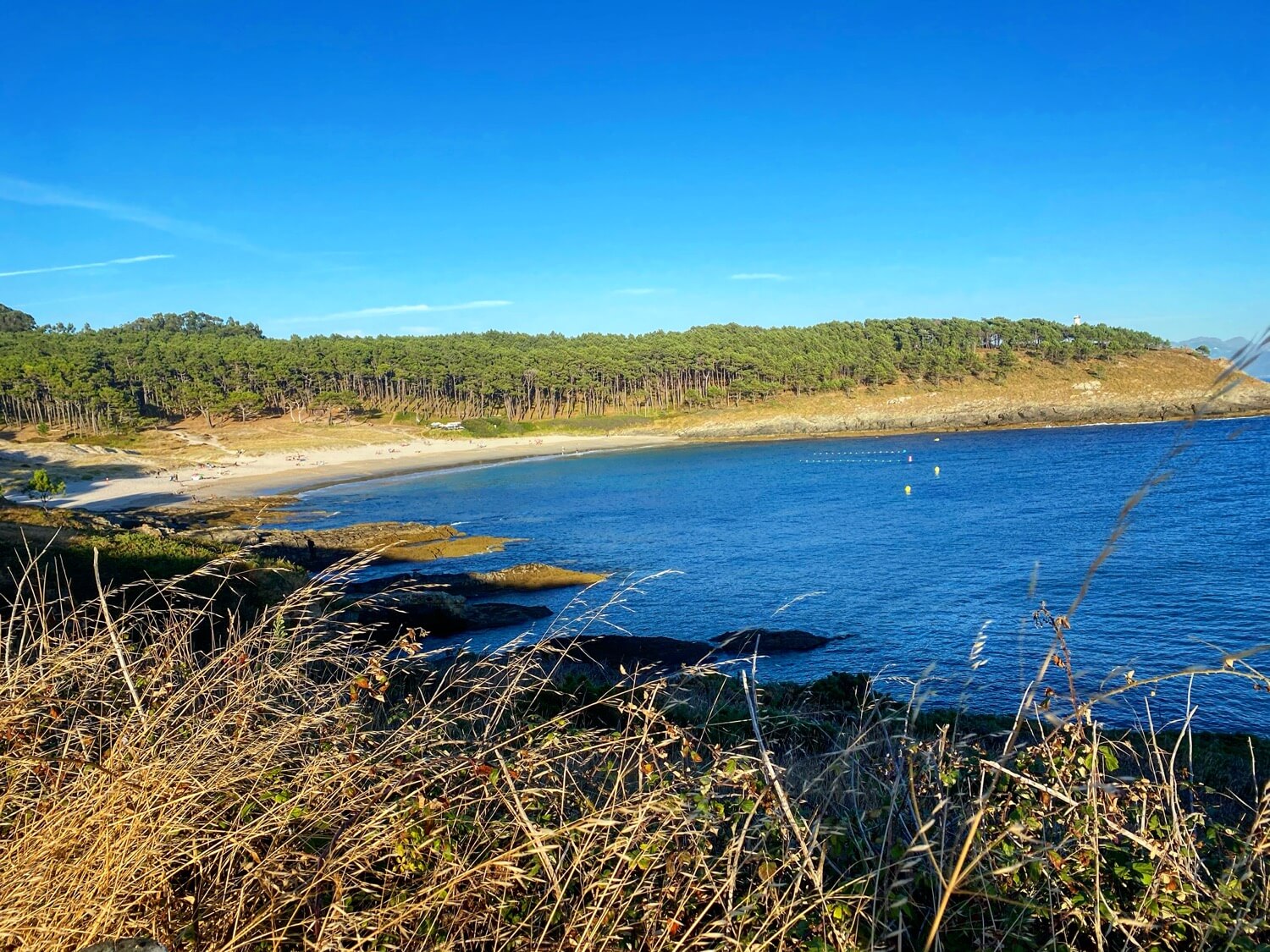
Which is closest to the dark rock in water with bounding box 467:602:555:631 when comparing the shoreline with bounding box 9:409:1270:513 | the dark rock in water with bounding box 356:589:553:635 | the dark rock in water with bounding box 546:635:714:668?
the dark rock in water with bounding box 356:589:553:635

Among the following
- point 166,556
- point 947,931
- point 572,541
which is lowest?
point 572,541

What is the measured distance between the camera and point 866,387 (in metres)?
138

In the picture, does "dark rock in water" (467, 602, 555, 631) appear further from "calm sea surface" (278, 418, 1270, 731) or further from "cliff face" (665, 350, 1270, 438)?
"cliff face" (665, 350, 1270, 438)

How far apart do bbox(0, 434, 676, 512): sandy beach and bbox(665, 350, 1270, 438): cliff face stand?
663 inches

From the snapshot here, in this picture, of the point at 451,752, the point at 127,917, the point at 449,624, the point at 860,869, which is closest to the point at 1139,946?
the point at 860,869

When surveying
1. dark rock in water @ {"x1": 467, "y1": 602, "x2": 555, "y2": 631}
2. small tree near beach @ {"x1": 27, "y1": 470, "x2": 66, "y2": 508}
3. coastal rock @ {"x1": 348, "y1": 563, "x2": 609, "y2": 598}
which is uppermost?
small tree near beach @ {"x1": 27, "y1": 470, "x2": 66, "y2": 508}

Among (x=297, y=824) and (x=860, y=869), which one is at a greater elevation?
(x=297, y=824)

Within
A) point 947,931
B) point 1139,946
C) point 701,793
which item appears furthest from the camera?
point 701,793

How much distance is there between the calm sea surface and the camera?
66.3 feet

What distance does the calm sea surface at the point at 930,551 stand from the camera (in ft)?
66.3

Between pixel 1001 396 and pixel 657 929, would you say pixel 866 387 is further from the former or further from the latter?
pixel 657 929

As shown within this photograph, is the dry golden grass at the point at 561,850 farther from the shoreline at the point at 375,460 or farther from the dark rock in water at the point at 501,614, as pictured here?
the shoreline at the point at 375,460

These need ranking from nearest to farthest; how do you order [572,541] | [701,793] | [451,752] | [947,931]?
[947,931], [701,793], [451,752], [572,541]

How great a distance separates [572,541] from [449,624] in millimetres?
18826
